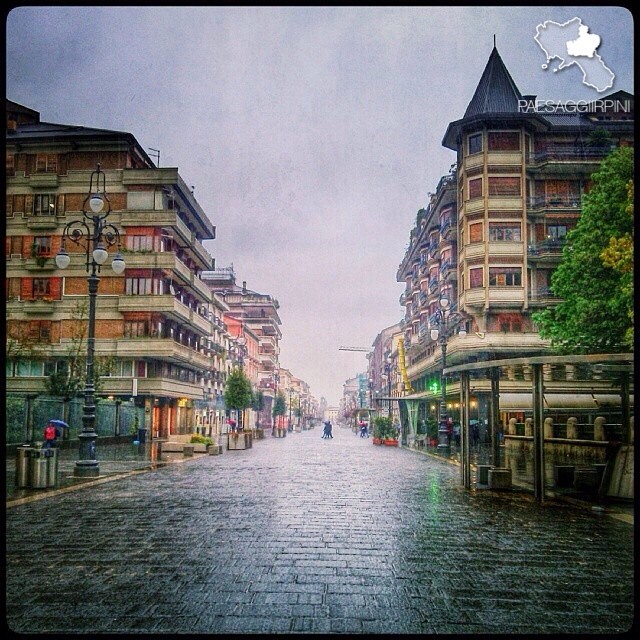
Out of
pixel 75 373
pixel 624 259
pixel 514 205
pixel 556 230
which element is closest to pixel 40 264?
pixel 75 373

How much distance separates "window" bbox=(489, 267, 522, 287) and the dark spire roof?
1080cm

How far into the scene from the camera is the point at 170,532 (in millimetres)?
9820

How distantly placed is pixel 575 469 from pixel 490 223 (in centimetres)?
3460

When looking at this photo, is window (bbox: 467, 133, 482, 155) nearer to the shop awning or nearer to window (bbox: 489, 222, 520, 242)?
window (bbox: 489, 222, 520, 242)

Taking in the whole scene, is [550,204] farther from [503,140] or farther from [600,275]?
[600,275]

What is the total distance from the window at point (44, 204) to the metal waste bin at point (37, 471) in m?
40.7

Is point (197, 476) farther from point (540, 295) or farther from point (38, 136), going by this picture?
point (38, 136)

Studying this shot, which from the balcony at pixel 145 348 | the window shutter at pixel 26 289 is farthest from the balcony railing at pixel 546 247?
the window shutter at pixel 26 289

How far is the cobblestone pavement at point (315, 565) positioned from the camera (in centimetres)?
574

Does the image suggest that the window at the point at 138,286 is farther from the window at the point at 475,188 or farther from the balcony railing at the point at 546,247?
the balcony railing at the point at 546,247

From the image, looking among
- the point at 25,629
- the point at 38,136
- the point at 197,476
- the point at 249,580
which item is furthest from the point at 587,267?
the point at 38,136

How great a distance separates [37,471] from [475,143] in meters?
40.2

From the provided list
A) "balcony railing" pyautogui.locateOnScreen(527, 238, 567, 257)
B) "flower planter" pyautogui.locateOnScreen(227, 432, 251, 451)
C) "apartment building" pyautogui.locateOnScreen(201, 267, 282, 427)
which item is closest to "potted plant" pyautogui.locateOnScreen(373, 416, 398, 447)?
"flower planter" pyautogui.locateOnScreen(227, 432, 251, 451)

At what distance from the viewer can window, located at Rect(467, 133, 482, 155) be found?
4803cm
